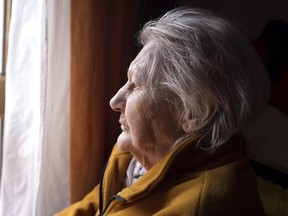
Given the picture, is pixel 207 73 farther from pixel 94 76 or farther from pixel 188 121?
pixel 94 76

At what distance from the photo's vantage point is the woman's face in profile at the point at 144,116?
0.92 meters

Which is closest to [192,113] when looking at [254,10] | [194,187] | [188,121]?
[188,121]

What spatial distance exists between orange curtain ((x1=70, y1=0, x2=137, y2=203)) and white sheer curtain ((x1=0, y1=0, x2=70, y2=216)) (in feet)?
0.11

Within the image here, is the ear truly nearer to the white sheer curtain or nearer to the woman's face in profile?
the woman's face in profile

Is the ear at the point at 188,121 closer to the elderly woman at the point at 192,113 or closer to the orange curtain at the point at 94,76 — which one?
the elderly woman at the point at 192,113

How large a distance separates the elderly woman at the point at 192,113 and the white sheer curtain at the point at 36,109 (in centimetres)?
32

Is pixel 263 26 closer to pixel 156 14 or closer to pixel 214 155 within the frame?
pixel 156 14

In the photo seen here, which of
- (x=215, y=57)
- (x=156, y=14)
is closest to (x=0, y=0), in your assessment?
(x=156, y=14)

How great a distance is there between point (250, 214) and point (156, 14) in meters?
1.00

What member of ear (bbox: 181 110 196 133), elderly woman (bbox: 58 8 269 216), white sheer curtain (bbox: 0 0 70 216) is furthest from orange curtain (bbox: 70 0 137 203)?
ear (bbox: 181 110 196 133)

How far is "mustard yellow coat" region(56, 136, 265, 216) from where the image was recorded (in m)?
0.85

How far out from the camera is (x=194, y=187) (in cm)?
87

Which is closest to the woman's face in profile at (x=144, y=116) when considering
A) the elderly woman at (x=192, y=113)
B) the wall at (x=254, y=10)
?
the elderly woman at (x=192, y=113)

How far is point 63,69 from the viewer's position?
1.23 m
